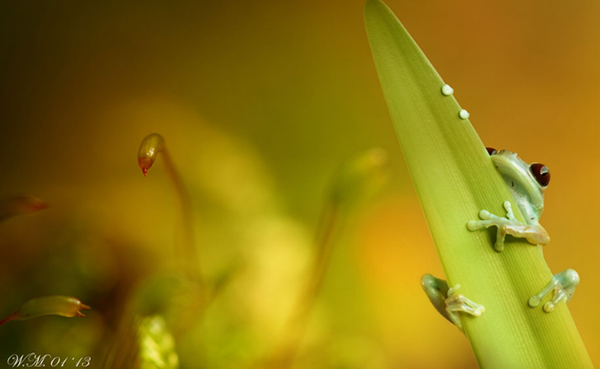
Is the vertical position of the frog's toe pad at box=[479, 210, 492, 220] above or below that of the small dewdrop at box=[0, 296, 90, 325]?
below

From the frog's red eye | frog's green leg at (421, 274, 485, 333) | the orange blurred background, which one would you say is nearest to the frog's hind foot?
frog's green leg at (421, 274, 485, 333)

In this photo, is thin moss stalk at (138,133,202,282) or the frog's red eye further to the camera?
thin moss stalk at (138,133,202,282)

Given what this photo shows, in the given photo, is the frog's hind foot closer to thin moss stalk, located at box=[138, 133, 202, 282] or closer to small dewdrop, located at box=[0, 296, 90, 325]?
small dewdrop, located at box=[0, 296, 90, 325]

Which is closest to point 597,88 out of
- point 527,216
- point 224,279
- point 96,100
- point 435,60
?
point 435,60

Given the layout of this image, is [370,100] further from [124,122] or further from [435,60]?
[124,122]

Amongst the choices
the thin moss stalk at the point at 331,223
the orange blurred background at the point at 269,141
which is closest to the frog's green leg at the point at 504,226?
the thin moss stalk at the point at 331,223

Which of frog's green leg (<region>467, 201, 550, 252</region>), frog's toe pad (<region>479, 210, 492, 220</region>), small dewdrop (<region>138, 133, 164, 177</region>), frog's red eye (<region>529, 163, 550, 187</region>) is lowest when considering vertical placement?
frog's green leg (<region>467, 201, 550, 252</region>)
